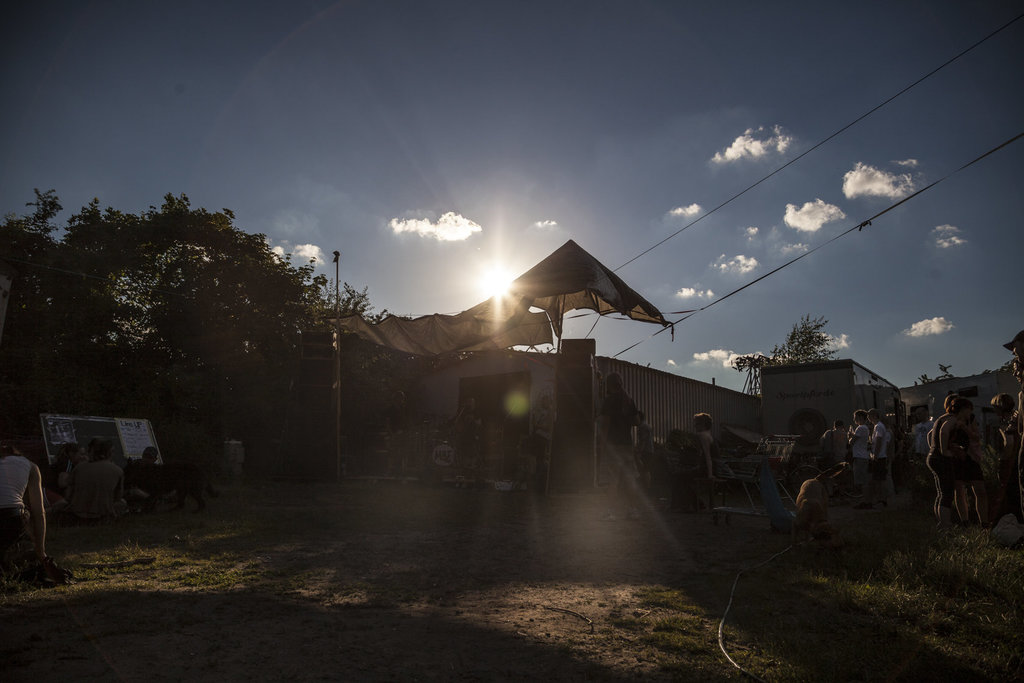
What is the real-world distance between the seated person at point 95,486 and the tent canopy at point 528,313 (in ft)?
18.7

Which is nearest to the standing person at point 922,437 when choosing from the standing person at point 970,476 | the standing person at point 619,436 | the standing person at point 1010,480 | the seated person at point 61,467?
the standing person at point 970,476

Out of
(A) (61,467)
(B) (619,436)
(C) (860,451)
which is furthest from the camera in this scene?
(C) (860,451)

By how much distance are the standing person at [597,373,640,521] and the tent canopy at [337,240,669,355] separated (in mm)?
1851

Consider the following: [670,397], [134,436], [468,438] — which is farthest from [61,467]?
[670,397]

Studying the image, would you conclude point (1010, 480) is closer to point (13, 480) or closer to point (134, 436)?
point (13, 480)

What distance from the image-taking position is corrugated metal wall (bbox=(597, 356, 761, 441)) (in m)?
16.9

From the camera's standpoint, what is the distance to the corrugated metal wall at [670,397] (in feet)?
55.4

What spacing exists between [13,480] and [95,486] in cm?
343

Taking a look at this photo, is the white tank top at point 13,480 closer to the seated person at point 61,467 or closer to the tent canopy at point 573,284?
the seated person at point 61,467

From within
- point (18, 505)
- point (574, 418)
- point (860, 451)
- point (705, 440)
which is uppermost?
point (574, 418)

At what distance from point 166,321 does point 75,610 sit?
16546 millimetres

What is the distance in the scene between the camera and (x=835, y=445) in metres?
11.9

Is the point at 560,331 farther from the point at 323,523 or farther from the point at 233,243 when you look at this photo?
the point at 233,243

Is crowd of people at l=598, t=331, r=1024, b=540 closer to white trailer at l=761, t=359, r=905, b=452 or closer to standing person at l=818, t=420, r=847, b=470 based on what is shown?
standing person at l=818, t=420, r=847, b=470
